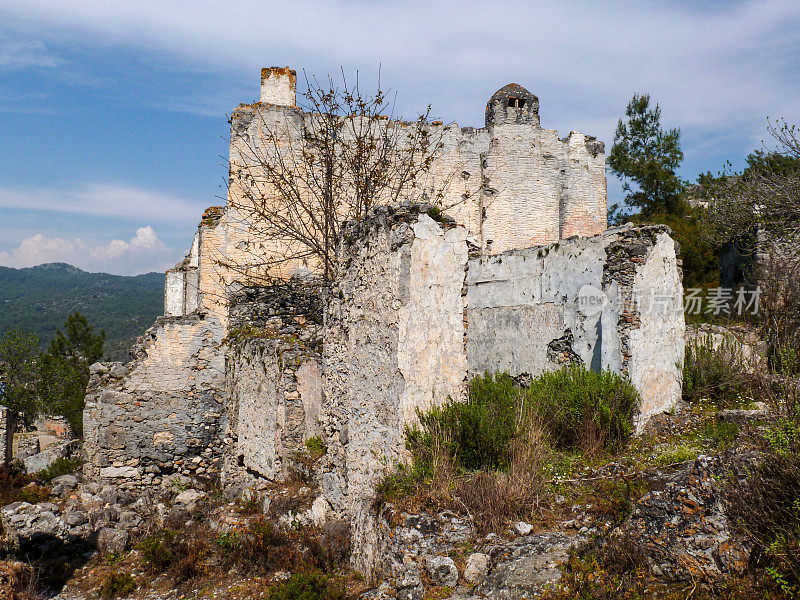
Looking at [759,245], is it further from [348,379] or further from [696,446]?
[348,379]

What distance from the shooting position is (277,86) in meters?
13.7

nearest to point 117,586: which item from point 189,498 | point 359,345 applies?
point 189,498

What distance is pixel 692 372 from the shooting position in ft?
26.5

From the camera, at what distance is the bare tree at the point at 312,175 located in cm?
1161

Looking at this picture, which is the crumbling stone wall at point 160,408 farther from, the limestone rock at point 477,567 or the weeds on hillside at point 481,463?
the limestone rock at point 477,567

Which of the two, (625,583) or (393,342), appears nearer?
(625,583)

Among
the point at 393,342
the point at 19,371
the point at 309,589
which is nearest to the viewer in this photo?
the point at 309,589

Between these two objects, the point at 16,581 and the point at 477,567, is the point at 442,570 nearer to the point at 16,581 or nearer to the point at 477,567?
the point at 477,567

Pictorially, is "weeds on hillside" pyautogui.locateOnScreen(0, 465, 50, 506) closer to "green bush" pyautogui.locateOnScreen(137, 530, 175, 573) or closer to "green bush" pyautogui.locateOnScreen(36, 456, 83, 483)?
"green bush" pyautogui.locateOnScreen(36, 456, 83, 483)

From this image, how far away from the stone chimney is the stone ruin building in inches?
1.1

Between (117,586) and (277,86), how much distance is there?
37.2 feet

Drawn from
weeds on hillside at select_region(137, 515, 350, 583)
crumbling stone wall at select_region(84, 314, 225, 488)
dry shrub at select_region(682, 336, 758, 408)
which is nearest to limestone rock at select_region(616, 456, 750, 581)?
weeds on hillside at select_region(137, 515, 350, 583)

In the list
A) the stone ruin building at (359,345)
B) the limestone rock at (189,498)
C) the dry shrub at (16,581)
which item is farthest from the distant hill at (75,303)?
the dry shrub at (16,581)

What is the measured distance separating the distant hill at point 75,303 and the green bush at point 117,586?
69.9 metres
